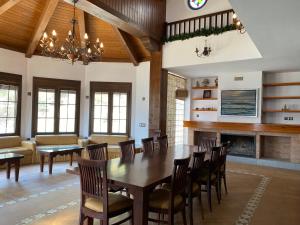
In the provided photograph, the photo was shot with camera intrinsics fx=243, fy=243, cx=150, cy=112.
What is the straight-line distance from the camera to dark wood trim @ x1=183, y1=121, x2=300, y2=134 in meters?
6.52

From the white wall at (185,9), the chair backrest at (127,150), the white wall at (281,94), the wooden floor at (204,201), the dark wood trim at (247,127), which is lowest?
the wooden floor at (204,201)

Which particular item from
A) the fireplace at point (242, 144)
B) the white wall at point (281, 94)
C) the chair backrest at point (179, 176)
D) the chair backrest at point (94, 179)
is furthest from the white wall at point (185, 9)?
the chair backrest at point (94, 179)

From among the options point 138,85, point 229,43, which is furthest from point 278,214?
point 138,85

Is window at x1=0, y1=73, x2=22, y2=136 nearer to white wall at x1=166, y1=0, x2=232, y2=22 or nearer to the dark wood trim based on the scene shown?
white wall at x1=166, y1=0, x2=232, y2=22

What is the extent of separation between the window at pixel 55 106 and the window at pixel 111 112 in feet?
1.91

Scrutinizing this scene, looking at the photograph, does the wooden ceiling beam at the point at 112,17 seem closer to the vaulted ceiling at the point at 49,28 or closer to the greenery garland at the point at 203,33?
the greenery garland at the point at 203,33

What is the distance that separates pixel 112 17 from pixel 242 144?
18.1 feet

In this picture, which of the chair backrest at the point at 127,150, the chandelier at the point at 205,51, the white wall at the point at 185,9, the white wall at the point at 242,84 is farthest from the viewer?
the white wall at the point at 242,84

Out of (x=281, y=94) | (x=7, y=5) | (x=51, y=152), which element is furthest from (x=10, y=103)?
(x=281, y=94)

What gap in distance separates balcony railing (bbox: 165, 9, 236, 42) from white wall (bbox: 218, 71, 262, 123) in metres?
1.92

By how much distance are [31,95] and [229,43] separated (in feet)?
18.9

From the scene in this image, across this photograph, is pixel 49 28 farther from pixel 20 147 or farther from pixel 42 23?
pixel 20 147

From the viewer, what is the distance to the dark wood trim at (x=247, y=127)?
652cm

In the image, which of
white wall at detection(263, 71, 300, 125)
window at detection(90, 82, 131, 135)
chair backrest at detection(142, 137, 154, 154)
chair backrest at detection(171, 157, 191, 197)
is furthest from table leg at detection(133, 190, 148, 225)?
white wall at detection(263, 71, 300, 125)
